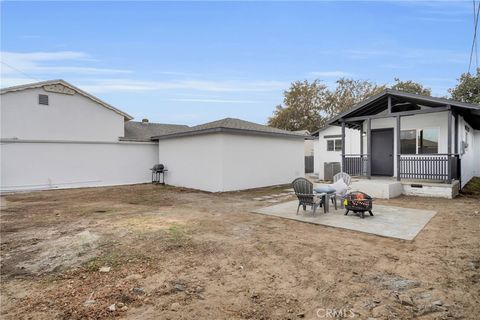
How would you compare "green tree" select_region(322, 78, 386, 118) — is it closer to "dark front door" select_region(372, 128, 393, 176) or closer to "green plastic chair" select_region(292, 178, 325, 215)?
"dark front door" select_region(372, 128, 393, 176)

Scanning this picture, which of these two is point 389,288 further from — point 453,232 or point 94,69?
point 94,69

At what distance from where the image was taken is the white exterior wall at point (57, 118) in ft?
41.9

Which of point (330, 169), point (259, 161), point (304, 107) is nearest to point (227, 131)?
point (259, 161)

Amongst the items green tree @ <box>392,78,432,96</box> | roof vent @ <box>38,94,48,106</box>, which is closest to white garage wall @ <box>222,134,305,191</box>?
roof vent @ <box>38,94,48,106</box>

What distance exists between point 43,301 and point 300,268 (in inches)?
121

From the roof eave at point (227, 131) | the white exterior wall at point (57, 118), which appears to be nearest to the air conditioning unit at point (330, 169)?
the roof eave at point (227, 131)

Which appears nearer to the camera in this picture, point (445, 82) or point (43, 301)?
point (43, 301)

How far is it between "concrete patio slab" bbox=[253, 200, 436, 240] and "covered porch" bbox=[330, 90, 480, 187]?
10.5ft

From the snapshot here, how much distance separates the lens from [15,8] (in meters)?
10.4

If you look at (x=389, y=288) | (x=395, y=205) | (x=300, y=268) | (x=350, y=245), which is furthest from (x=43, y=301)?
(x=395, y=205)

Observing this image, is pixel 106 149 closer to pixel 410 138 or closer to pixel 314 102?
pixel 410 138

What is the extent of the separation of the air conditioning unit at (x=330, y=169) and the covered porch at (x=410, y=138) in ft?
13.4

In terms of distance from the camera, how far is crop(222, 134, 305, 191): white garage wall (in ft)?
39.0

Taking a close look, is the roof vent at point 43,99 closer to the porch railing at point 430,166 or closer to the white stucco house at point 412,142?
the white stucco house at point 412,142
